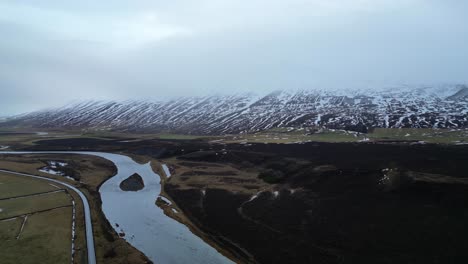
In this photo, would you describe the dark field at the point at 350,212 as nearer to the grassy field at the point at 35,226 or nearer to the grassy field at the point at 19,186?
the grassy field at the point at 35,226

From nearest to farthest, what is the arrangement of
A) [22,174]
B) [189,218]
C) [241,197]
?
[189,218], [241,197], [22,174]

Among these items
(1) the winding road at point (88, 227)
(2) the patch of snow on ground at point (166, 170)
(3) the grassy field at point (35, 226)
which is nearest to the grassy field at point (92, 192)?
(1) the winding road at point (88, 227)

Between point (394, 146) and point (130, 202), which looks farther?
point (394, 146)

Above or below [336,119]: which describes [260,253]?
below

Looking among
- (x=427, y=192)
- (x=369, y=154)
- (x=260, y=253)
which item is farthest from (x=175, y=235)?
(x=369, y=154)

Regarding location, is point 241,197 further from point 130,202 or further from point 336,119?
point 336,119

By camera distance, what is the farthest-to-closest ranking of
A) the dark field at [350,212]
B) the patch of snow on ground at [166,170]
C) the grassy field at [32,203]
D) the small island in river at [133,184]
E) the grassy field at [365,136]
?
the grassy field at [365,136] → the patch of snow on ground at [166,170] → the small island in river at [133,184] → the grassy field at [32,203] → the dark field at [350,212]
